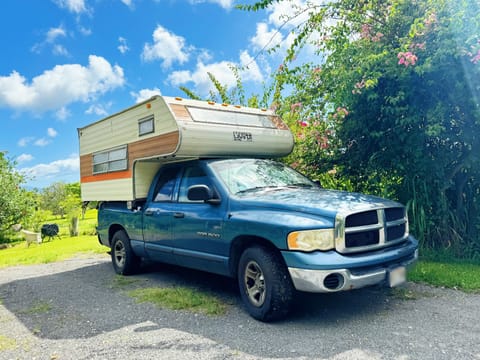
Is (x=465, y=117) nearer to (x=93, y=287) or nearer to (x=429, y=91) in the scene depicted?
(x=429, y=91)

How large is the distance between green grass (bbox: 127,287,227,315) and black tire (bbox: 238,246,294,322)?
1.66 ft

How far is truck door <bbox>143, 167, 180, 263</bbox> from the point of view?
573cm

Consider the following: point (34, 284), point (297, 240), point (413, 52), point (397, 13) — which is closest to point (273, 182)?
point (297, 240)

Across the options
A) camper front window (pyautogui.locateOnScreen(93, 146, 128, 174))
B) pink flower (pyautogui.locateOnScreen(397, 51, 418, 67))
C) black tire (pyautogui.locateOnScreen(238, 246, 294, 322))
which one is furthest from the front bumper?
camper front window (pyautogui.locateOnScreen(93, 146, 128, 174))

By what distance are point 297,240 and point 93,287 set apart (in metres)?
3.99

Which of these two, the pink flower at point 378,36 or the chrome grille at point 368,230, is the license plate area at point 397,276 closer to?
the chrome grille at point 368,230

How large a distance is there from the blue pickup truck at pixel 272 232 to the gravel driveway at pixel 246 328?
0.43 metres

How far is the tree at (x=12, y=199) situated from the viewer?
815 inches

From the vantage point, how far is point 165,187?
6121mm

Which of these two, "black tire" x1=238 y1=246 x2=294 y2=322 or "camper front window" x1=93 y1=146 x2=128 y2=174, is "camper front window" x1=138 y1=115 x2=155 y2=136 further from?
"black tire" x1=238 y1=246 x2=294 y2=322

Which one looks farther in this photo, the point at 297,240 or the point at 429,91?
the point at 429,91

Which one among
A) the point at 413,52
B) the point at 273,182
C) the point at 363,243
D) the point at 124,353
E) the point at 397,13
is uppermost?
the point at 397,13

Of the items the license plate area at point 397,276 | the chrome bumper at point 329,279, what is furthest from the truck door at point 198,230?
the license plate area at point 397,276

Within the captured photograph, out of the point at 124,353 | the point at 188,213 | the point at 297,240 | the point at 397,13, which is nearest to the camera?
the point at 124,353
